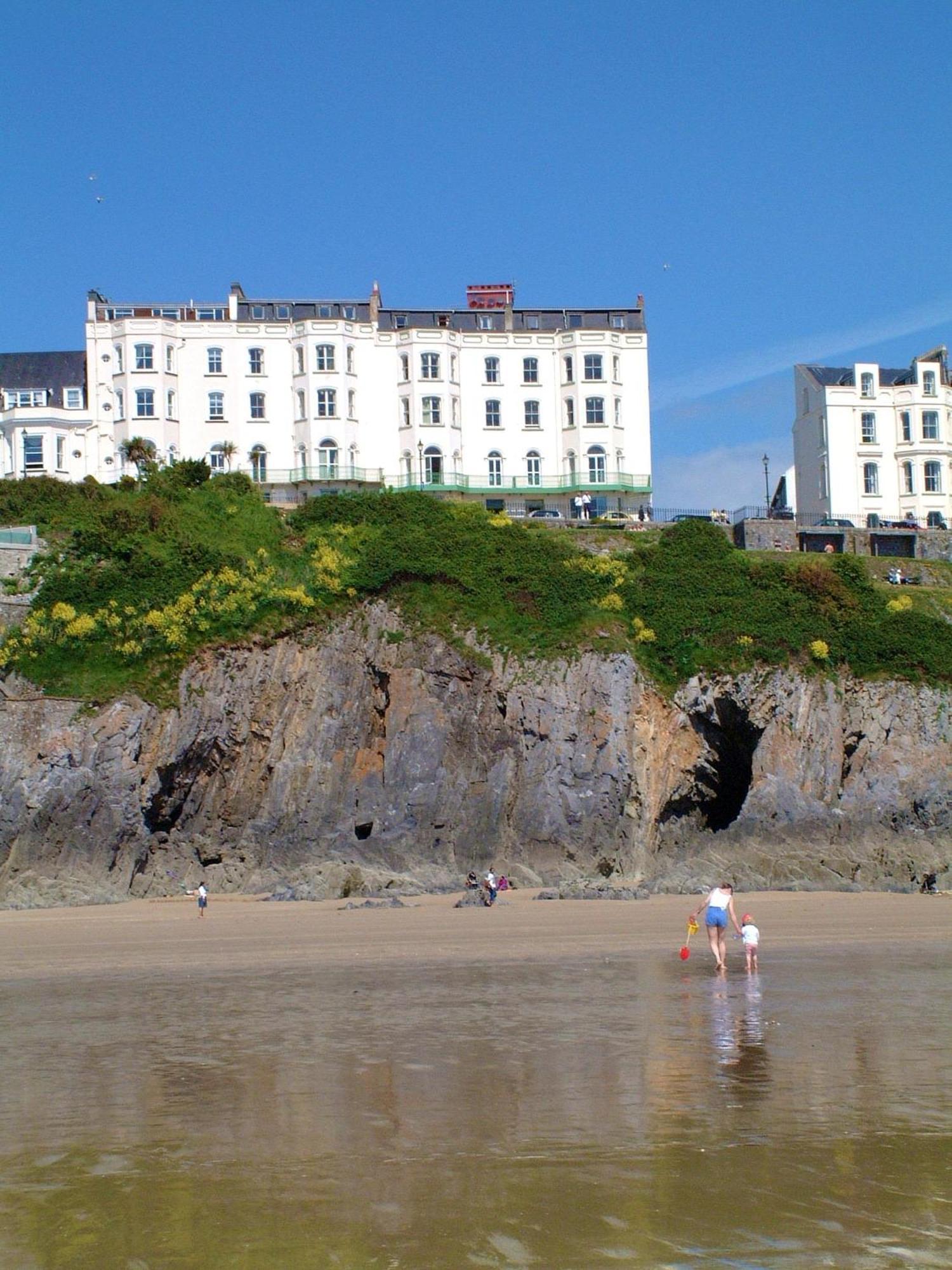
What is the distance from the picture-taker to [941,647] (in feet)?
123

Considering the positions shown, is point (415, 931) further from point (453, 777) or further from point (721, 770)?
point (721, 770)

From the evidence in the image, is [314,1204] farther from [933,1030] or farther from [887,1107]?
[933,1030]

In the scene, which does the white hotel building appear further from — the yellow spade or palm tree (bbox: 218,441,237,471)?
the yellow spade

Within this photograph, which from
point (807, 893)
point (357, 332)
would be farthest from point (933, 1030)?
point (357, 332)

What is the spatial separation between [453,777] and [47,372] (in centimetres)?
3177

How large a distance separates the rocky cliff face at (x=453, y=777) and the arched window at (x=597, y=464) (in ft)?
67.2

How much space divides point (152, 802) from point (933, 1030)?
22947mm

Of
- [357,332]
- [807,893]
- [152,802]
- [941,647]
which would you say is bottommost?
[807,893]

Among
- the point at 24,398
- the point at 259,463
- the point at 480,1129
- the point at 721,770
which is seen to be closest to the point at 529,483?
the point at 259,463

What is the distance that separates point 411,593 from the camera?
36.9m

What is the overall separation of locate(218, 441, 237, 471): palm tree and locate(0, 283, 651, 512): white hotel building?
79 millimetres

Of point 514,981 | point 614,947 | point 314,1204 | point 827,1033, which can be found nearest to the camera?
point 314,1204

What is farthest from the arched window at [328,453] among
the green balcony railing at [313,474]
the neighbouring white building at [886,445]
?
the neighbouring white building at [886,445]

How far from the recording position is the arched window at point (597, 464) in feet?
180
